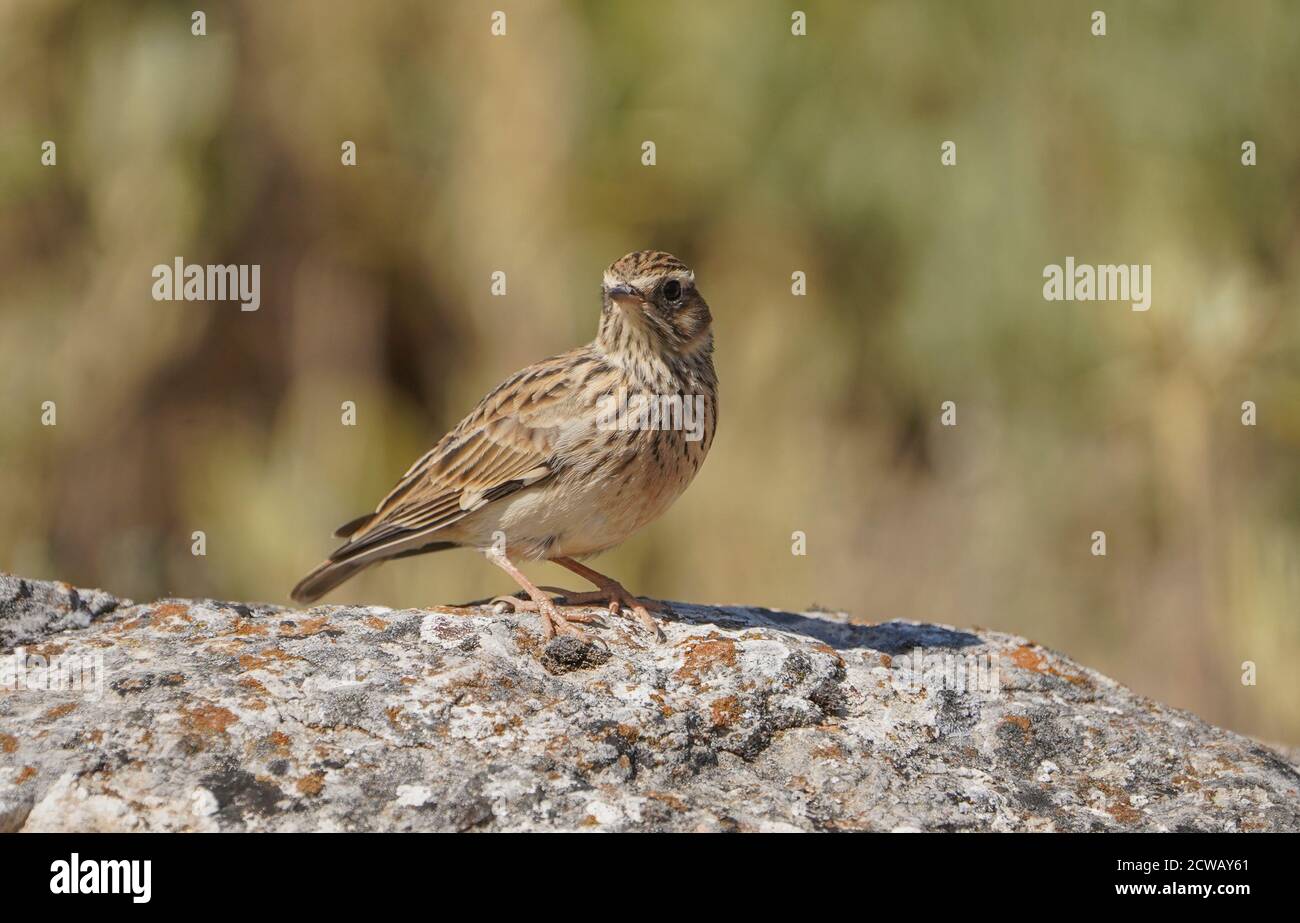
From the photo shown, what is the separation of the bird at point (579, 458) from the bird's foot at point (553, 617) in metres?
0.01

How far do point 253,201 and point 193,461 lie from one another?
243 centimetres

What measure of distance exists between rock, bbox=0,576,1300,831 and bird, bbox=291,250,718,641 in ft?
1.55

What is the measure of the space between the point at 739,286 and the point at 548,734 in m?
8.29

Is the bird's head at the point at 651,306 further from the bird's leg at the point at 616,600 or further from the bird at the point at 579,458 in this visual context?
the bird's leg at the point at 616,600

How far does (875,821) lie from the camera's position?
3588 millimetres

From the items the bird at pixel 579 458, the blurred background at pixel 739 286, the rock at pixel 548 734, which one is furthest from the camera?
the blurred background at pixel 739 286

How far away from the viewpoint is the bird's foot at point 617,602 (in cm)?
470

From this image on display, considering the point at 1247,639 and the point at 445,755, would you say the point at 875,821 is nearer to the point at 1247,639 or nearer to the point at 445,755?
the point at 445,755

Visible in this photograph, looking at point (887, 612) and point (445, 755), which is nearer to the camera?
point (445, 755)

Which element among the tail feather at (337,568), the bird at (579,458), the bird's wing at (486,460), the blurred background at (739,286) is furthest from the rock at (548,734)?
the blurred background at (739,286)

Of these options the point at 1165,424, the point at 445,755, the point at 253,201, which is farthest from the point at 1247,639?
the point at 253,201

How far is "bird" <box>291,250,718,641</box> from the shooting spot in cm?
498

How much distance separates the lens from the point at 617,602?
4.89 metres

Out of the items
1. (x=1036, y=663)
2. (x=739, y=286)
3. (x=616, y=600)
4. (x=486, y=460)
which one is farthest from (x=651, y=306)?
(x=739, y=286)
